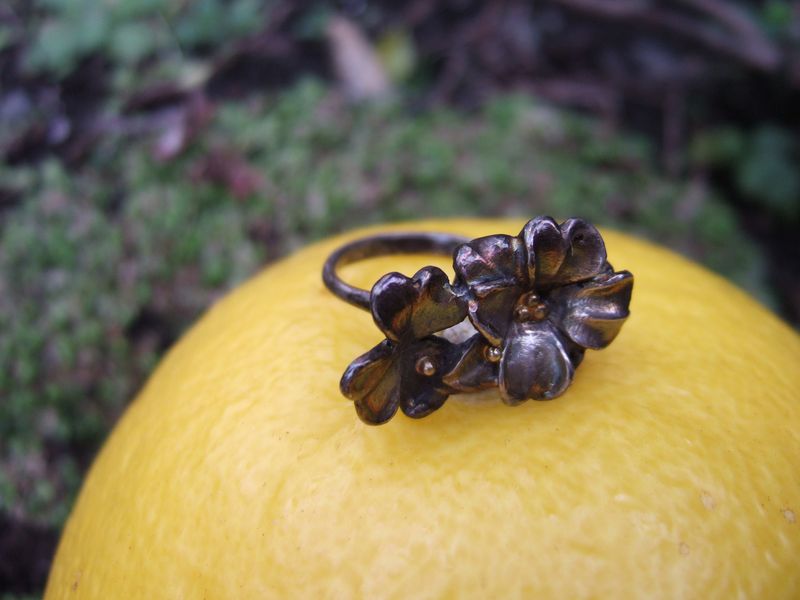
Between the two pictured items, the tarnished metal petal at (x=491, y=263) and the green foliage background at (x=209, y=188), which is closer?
the tarnished metal petal at (x=491, y=263)

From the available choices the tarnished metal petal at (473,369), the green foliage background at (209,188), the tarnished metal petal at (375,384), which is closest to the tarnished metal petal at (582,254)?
the tarnished metal petal at (473,369)

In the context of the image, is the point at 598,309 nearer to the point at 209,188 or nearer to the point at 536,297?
the point at 536,297

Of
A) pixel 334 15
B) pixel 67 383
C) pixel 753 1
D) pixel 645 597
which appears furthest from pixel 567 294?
pixel 753 1

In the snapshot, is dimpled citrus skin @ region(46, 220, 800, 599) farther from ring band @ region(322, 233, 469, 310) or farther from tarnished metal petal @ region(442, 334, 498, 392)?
ring band @ region(322, 233, 469, 310)

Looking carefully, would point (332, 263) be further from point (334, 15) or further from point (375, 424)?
point (334, 15)

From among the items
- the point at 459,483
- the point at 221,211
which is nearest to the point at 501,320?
the point at 459,483

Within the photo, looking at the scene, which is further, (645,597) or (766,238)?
(766,238)

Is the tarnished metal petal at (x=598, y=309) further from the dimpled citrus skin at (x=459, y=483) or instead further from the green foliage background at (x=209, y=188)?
the green foliage background at (x=209, y=188)
